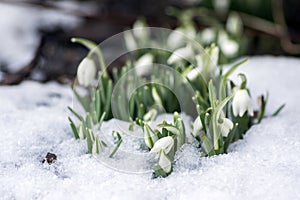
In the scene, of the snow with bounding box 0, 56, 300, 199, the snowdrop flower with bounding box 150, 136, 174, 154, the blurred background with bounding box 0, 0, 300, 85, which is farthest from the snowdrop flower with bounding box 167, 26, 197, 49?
the snowdrop flower with bounding box 150, 136, 174, 154

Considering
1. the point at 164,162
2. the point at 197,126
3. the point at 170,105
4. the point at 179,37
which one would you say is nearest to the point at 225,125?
the point at 197,126

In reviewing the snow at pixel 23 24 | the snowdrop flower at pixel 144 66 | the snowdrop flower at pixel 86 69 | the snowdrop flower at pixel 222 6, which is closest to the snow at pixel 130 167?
the snowdrop flower at pixel 86 69

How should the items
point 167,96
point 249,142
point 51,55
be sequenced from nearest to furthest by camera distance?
point 249,142
point 167,96
point 51,55

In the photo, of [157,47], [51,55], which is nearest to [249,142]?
[157,47]

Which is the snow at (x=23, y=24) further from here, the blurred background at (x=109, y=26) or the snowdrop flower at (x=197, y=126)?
the snowdrop flower at (x=197, y=126)

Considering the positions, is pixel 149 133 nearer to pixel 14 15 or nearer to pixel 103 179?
pixel 103 179

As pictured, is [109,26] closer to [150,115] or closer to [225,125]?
[150,115]

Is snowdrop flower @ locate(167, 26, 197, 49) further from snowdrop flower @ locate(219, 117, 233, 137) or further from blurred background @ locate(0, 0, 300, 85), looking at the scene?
snowdrop flower @ locate(219, 117, 233, 137)
